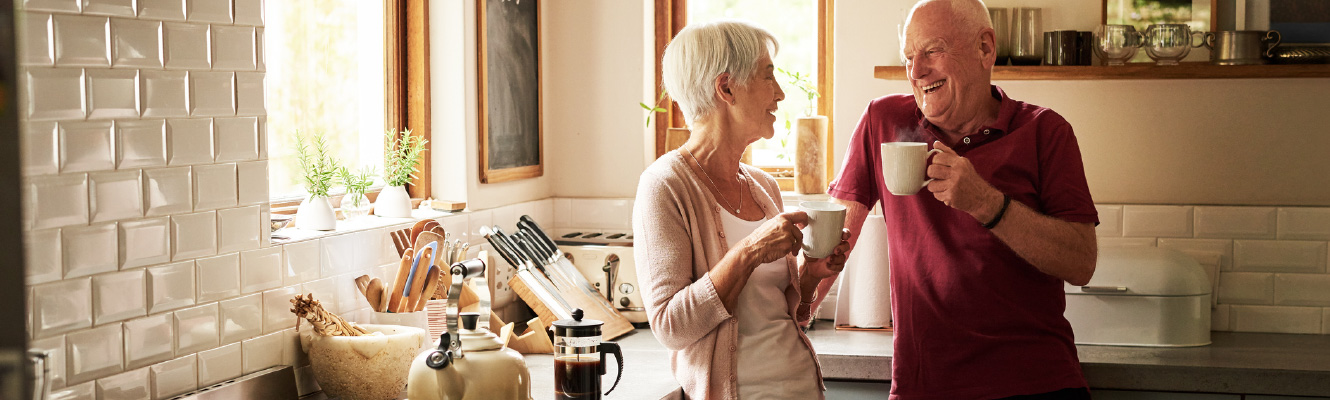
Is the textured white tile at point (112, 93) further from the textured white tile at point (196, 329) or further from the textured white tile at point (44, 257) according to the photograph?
the textured white tile at point (196, 329)

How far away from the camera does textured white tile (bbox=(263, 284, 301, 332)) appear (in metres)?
2.01

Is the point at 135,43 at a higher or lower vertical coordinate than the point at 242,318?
higher

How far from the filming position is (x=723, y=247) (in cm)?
183

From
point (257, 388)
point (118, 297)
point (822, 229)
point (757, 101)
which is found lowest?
point (257, 388)

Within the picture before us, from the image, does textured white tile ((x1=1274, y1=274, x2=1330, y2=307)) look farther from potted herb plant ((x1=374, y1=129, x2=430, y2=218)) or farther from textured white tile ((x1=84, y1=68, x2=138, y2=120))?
textured white tile ((x1=84, y1=68, x2=138, y2=120))

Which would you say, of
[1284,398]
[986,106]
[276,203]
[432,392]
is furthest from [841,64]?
[432,392]

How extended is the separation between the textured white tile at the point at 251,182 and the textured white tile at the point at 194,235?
81mm

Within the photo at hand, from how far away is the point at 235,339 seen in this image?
76.1 inches

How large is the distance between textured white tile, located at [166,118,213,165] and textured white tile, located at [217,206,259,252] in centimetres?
11

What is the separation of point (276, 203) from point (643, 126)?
132 cm

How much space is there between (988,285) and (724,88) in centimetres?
57

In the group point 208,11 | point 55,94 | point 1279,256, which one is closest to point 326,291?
point 208,11

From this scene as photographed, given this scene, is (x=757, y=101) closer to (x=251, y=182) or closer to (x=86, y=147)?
(x=251, y=182)

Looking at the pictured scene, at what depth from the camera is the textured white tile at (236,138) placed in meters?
1.88
